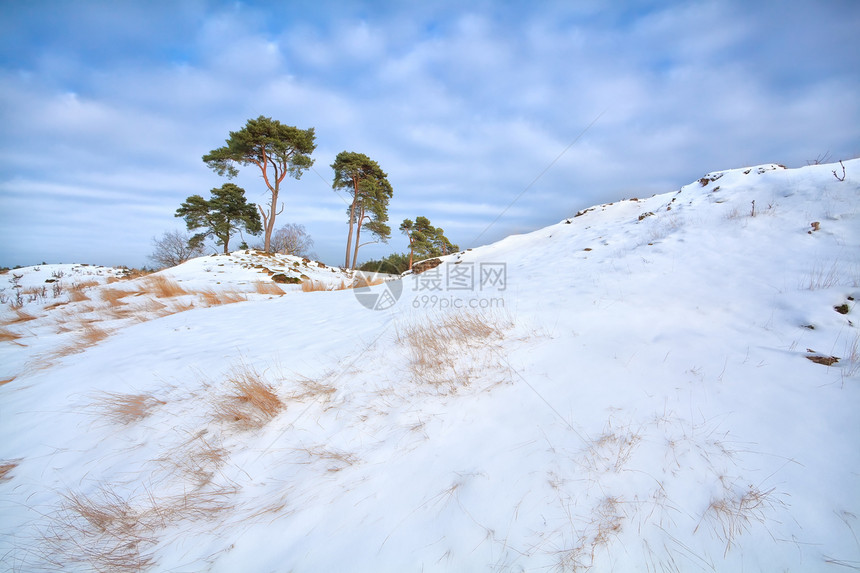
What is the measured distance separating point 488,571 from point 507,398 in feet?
3.91

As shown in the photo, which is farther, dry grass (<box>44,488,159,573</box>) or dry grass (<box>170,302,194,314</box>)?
dry grass (<box>170,302,194,314</box>)

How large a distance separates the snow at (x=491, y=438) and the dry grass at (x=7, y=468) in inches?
1.2

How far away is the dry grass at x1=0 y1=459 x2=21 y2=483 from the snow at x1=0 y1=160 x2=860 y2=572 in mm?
31

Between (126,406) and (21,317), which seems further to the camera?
(21,317)

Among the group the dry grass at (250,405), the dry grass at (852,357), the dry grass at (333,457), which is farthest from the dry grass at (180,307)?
the dry grass at (852,357)

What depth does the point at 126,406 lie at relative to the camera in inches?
109

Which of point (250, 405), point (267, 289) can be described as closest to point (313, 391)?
point (250, 405)

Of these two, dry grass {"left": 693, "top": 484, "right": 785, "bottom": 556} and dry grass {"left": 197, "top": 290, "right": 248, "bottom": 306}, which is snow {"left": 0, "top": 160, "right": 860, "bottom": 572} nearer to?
dry grass {"left": 693, "top": 484, "right": 785, "bottom": 556}

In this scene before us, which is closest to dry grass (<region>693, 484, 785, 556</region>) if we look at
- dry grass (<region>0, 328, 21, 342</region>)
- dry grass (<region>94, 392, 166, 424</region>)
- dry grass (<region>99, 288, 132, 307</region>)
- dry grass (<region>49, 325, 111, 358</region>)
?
dry grass (<region>94, 392, 166, 424</region>)

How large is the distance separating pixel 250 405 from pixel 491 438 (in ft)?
6.97

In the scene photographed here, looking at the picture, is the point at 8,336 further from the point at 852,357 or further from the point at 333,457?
the point at 852,357

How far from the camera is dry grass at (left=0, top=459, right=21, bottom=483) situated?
2.21m

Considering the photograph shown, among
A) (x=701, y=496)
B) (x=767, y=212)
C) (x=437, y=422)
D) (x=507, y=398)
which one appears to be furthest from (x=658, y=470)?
(x=767, y=212)

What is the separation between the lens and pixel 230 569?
58.1 inches
